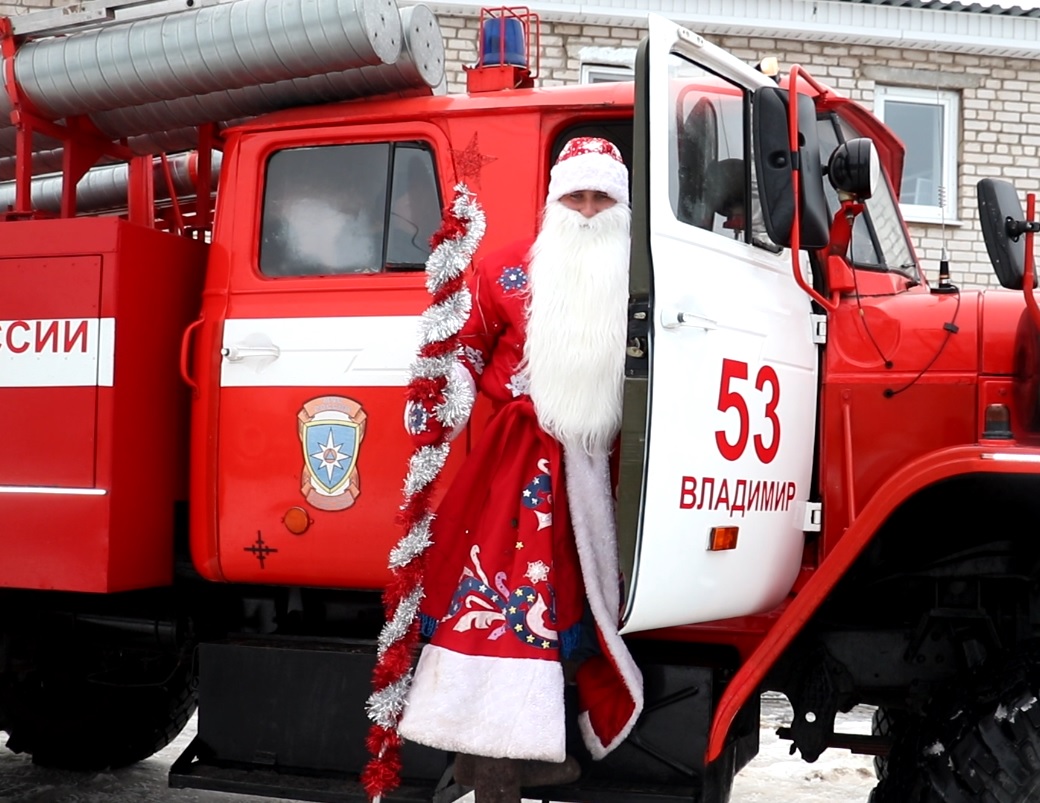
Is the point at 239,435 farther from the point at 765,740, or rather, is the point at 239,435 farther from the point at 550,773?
the point at 765,740

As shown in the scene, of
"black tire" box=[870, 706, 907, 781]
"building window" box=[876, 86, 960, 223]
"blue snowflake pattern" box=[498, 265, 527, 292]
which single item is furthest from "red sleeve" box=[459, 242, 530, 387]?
"building window" box=[876, 86, 960, 223]

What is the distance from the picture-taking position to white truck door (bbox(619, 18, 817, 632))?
2.86 m

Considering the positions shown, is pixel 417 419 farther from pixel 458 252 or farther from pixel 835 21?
pixel 835 21

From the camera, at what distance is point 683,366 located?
2.90 m

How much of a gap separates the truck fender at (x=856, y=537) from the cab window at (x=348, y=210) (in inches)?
54.3

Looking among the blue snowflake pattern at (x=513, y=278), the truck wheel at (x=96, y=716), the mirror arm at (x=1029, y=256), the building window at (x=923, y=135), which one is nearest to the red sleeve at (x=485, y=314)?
the blue snowflake pattern at (x=513, y=278)

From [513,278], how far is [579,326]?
27cm


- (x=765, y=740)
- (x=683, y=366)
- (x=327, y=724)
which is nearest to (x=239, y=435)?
(x=327, y=724)

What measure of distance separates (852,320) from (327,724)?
1789 millimetres

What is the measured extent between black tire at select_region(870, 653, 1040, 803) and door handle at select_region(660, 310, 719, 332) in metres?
1.05

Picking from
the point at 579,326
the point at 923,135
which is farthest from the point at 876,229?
the point at 923,135

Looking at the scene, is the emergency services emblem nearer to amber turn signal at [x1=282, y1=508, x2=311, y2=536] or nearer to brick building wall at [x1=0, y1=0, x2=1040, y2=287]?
amber turn signal at [x1=282, y1=508, x2=311, y2=536]

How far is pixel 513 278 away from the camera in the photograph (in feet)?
10.8

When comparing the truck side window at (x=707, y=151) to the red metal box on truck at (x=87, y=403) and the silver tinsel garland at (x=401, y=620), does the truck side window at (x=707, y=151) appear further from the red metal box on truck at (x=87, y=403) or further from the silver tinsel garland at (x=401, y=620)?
the red metal box on truck at (x=87, y=403)
